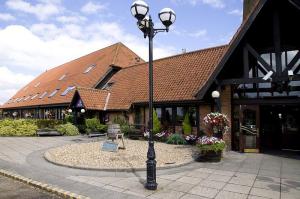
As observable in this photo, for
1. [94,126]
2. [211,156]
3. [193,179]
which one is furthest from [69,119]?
[193,179]

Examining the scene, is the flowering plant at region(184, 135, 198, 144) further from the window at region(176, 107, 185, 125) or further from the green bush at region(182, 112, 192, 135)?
the window at region(176, 107, 185, 125)

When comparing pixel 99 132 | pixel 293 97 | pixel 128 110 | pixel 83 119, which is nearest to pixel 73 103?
pixel 83 119

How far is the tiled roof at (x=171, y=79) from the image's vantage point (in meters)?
17.9

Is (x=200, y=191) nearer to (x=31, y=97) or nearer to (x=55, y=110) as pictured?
(x=55, y=110)

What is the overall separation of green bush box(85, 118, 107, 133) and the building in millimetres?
1023

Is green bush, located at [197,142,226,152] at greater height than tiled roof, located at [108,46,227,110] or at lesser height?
lesser

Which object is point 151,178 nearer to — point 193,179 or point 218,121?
point 193,179

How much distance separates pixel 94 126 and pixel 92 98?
243 cm

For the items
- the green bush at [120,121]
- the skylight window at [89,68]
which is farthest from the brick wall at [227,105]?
the skylight window at [89,68]

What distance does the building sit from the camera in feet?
39.7

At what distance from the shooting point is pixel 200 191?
762 centimetres

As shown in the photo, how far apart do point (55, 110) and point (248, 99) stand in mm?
22319

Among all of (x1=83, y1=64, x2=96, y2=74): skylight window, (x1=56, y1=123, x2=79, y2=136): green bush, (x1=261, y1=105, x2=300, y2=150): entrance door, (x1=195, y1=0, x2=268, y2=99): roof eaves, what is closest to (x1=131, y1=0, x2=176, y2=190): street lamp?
(x1=195, y1=0, x2=268, y2=99): roof eaves

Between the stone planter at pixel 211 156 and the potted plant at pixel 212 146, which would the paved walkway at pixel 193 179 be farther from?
the potted plant at pixel 212 146
